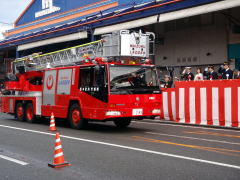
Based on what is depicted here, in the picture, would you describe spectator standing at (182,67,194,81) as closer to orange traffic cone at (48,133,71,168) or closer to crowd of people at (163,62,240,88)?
crowd of people at (163,62,240,88)

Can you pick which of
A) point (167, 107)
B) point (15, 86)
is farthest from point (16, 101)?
point (167, 107)

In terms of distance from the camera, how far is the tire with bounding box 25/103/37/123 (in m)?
15.3

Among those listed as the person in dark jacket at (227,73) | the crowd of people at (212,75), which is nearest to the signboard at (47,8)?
the crowd of people at (212,75)

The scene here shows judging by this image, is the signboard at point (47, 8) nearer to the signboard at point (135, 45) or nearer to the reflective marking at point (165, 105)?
the reflective marking at point (165, 105)

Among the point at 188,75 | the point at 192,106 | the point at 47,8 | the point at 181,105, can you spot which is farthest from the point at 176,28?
the point at 47,8

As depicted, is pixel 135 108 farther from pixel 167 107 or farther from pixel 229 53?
pixel 229 53

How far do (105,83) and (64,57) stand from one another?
14.4 ft

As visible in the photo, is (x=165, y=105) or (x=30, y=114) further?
(x=30, y=114)

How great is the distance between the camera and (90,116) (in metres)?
11.6

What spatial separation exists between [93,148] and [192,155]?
2481 mm

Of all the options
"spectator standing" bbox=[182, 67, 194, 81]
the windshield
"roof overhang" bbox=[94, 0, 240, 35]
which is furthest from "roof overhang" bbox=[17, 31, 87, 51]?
the windshield

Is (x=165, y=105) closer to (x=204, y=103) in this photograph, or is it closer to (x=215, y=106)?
(x=204, y=103)

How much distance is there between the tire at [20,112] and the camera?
52.5 feet

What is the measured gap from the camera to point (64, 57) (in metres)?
14.7
